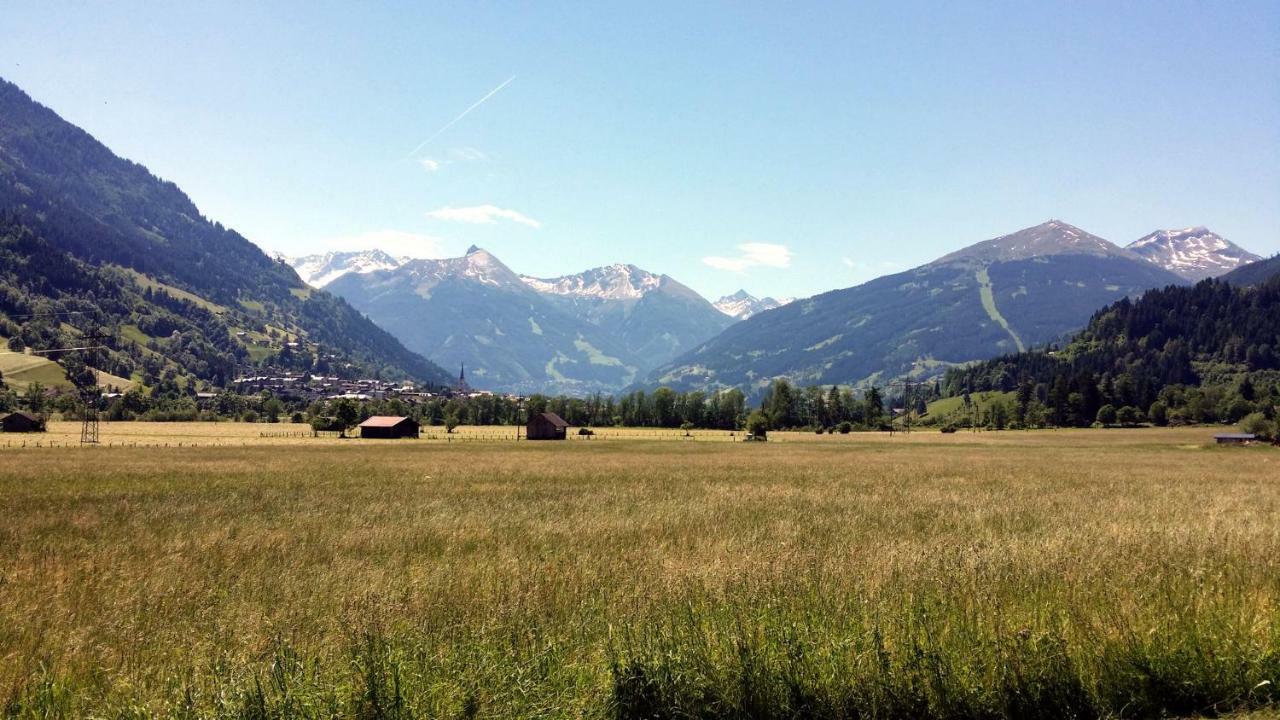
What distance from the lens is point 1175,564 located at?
11586 mm

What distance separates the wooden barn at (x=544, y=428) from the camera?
12181cm

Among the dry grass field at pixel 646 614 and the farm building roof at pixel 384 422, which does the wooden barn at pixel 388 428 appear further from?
the dry grass field at pixel 646 614

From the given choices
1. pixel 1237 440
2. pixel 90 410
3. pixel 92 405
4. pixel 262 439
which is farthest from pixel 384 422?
pixel 1237 440

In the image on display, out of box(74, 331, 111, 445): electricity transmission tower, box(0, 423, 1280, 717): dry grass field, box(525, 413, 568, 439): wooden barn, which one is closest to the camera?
box(0, 423, 1280, 717): dry grass field

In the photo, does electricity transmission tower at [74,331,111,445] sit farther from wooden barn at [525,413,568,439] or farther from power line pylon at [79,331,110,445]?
wooden barn at [525,413,568,439]

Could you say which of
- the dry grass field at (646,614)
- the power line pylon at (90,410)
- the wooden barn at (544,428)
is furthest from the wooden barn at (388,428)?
the dry grass field at (646,614)

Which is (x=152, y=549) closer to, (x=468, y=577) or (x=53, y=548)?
(x=53, y=548)

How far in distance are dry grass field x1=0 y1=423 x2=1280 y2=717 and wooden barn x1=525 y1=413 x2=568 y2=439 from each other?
101537mm

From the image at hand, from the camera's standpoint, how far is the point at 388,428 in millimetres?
116375

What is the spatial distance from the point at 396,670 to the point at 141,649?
4514mm

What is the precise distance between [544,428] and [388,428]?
27.6 m

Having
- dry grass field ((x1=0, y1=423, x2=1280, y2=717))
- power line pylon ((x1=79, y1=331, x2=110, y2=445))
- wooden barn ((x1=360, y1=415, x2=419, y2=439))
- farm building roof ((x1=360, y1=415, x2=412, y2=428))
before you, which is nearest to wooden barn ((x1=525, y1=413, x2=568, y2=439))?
wooden barn ((x1=360, y1=415, x2=419, y2=439))

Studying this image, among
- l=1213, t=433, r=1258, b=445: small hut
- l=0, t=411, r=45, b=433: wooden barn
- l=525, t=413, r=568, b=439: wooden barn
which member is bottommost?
l=1213, t=433, r=1258, b=445: small hut

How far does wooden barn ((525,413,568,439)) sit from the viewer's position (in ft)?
400
